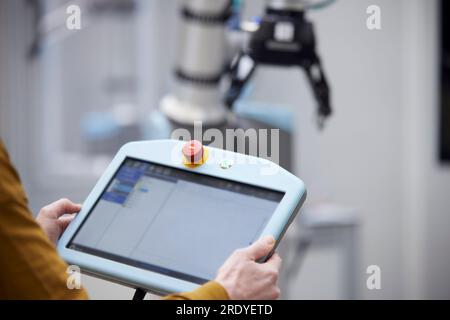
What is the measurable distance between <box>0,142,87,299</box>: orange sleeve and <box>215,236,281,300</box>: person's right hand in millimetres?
178

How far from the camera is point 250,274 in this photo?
80 cm

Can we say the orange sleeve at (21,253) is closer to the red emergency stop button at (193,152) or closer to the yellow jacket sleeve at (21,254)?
the yellow jacket sleeve at (21,254)

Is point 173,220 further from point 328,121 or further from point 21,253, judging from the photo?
point 328,121

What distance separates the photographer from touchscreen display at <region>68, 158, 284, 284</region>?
841 millimetres

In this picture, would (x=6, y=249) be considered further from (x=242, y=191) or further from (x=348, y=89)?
(x=348, y=89)

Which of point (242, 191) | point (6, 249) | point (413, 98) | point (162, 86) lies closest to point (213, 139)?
point (242, 191)

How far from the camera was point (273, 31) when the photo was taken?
134 centimetres

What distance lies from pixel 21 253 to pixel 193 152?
26 cm

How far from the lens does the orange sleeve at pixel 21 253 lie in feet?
2.40

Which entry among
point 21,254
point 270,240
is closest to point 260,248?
point 270,240

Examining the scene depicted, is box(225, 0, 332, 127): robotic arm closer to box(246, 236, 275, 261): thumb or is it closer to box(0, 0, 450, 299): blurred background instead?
box(246, 236, 275, 261): thumb
